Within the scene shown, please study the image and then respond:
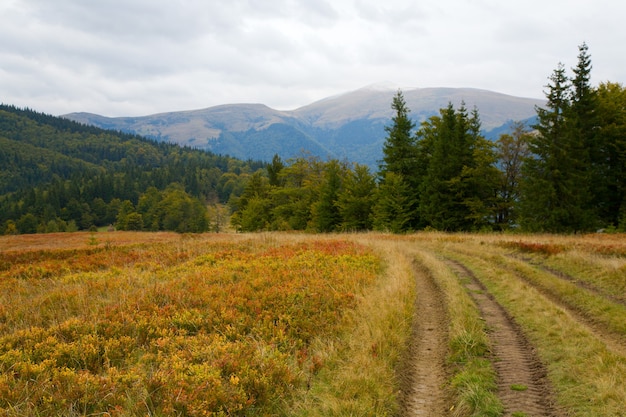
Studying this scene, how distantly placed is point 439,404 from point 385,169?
37566 mm

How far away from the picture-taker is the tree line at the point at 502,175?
1194 inches

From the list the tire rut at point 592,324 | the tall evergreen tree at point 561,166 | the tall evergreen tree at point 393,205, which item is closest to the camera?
the tire rut at point 592,324

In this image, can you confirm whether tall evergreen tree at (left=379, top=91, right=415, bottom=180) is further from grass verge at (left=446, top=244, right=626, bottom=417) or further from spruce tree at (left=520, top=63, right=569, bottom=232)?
grass verge at (left=446, top=244, right=626, bottom=417)

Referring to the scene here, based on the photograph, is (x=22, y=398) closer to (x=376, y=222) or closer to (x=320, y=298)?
(x=320, y=298)

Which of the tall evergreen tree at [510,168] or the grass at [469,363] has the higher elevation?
the tall evergreen tree at [510,168]

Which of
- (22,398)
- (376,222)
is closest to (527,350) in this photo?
(22,398)

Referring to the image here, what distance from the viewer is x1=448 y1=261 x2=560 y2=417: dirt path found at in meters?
5.49

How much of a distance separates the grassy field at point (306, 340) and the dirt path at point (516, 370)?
40mm

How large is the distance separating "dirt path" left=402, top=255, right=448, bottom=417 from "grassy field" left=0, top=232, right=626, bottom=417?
0.16ft

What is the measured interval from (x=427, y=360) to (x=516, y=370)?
62.1 inches

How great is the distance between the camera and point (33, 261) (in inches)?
770

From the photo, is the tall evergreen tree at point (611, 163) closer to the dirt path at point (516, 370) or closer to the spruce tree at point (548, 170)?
the spruce tree at point (548, 170)

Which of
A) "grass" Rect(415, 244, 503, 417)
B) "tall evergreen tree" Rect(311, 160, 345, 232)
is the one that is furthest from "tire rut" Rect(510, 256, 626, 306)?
"tall evergreen tree" Rect(311, 160, 345, 232)

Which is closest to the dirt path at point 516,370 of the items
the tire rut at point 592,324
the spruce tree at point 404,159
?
the tire rut at point 592,324
